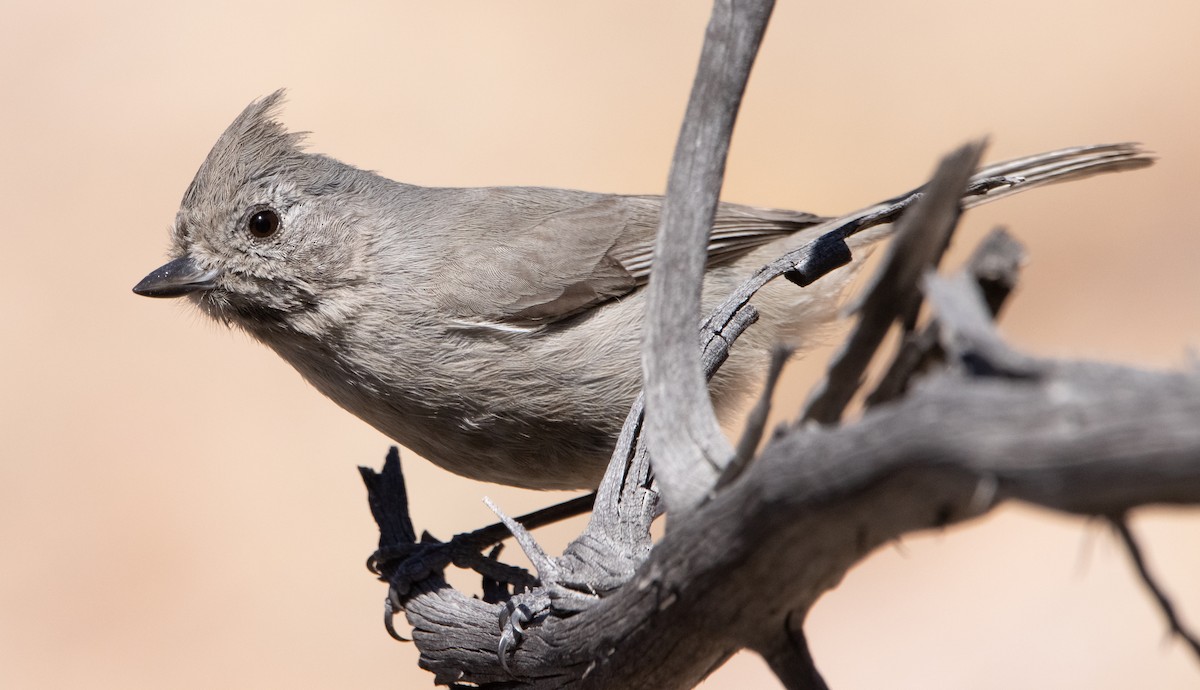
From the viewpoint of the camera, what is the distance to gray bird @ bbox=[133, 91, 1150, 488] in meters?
3.87

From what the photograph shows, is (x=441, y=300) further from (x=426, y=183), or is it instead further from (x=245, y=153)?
(x=426, y=183)

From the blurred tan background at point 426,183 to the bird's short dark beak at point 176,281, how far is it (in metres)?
4.26

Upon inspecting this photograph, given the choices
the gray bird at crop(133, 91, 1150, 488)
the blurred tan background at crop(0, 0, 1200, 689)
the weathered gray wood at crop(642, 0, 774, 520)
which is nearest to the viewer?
the weathered gray wood at crop(642, 0, 774, 520)

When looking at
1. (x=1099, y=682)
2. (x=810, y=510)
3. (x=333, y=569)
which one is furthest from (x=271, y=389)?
(x=810, y=510)

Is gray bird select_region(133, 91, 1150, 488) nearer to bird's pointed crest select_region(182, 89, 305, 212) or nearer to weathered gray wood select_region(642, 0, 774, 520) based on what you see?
bird's pointed crest select_region(182, 89, 305, 212)

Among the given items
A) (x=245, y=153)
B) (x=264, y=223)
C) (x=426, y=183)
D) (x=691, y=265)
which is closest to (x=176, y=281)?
(x=264, y=223)

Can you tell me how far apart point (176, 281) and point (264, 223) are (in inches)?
14.4

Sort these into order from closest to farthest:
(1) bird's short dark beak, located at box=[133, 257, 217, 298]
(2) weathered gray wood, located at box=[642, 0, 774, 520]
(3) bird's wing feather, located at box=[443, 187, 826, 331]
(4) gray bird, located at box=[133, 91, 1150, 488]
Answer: (2) weathered gray wood, located at box=[642, 0, 774, 520] < (4) gray bird, located at box=[133, 91, 1150, 488] < (1) bird's short dark beak, located at box=[133, 257, 217, 298] < (3) bird's wing feather, located at box=[443, 187, 826, 331]

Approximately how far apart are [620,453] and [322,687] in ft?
17.4

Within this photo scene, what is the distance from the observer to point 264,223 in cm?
409

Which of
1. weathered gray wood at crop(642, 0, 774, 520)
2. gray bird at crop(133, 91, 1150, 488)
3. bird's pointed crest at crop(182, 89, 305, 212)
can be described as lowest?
weathered gray wood at crop(642, 0, 774, 520)

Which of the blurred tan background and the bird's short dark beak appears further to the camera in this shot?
the blurred tan background

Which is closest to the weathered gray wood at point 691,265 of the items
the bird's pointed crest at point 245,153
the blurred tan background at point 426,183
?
the bird's pointed crest at point 245,153

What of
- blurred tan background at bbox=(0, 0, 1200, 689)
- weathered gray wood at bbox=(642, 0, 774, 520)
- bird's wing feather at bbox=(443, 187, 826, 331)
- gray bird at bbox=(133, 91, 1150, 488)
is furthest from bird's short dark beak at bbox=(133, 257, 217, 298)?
blurred tan background at bbox=(0, 0, 1200, 689)
